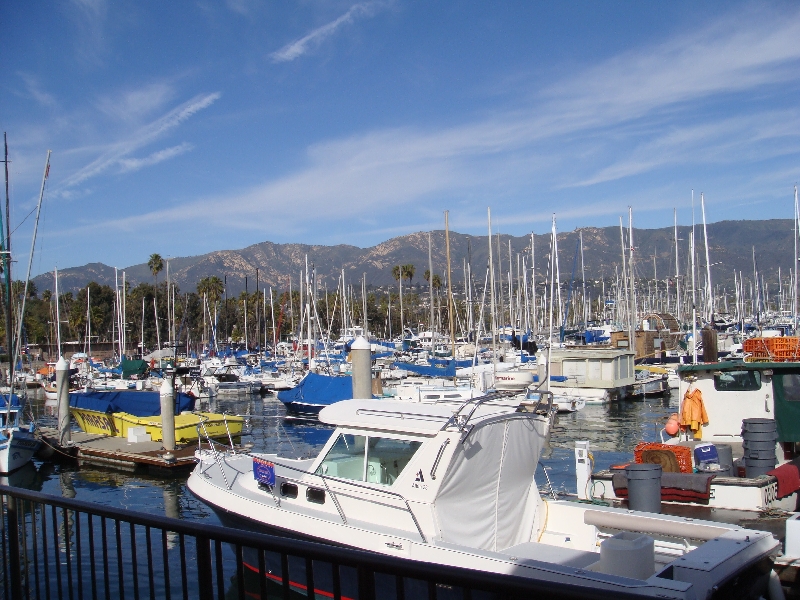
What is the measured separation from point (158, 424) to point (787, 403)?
20.8 meters

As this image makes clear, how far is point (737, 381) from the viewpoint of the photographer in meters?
14.5

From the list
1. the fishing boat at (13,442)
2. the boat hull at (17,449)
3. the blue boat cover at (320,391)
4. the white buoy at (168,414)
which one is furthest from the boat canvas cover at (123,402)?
the white buoy at (168,414)

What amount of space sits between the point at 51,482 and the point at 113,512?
20.6m

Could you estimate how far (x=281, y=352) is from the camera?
72.2m

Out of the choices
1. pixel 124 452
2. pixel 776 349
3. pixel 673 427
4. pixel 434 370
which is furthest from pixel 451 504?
pixel 434 370

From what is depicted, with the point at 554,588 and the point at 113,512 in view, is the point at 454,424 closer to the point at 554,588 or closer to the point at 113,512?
the point at 113,512

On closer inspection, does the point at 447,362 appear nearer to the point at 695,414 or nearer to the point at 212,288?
the point at 695,414

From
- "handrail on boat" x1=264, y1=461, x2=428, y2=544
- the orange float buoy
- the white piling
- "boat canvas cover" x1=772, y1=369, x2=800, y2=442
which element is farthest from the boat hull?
"boat canvas cover" x1=772, y1=369, x2=800, y2=442

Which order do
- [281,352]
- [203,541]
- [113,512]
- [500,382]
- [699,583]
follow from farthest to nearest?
[281,352] → [500,382] → [699,583] → [113,512] → [203,541]

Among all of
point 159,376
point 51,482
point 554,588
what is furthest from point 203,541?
point 159,376

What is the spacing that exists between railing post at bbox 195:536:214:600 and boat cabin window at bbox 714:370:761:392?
520 inches

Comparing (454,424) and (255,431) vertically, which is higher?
(454,424)

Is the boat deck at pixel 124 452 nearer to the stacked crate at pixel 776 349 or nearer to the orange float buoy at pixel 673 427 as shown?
the orange float buoy at pixel 673 427

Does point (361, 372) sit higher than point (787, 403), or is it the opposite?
point (361, 372)
